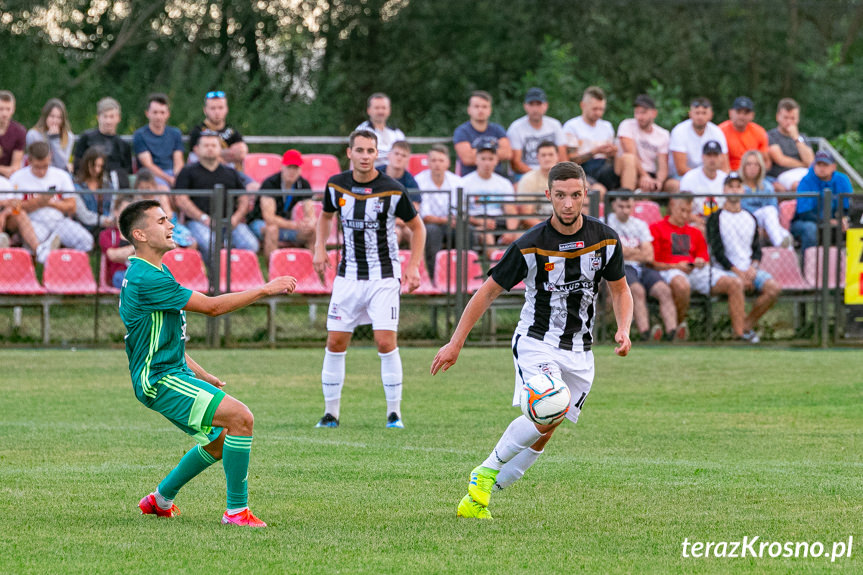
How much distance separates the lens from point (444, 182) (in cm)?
1647

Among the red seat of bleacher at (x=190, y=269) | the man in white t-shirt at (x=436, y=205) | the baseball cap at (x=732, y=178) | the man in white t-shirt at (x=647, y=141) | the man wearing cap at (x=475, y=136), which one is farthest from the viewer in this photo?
the man in white t-shirt at (x=647, y=141)

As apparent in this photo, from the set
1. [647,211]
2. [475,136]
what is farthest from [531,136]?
[647,211]

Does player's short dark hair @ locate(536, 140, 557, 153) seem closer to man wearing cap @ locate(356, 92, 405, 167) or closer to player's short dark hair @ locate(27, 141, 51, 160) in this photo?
man wearing cap @ locate(356, 92, 405, 167)

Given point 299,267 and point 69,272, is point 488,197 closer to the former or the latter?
point 299,267

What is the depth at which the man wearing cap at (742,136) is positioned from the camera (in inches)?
721

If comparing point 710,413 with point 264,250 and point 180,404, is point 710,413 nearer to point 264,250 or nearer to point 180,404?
point 180,404

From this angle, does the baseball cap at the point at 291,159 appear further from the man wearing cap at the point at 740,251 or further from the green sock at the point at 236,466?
the green sock at the point at 236,466

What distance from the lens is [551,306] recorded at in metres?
6.57

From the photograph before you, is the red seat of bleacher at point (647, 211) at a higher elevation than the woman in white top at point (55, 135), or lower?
lower

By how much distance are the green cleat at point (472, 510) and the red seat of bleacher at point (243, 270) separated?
9.69 meters

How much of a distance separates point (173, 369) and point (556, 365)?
188 cm

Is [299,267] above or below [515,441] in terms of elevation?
above

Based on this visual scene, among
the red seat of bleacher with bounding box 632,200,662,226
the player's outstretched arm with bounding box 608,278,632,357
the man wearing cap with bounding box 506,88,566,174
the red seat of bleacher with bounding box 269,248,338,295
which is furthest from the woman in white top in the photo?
the player's outstretched arm with bounding box 608,278,632,357

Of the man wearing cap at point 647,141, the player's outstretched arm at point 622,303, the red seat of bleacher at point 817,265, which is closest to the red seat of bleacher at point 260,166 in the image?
the man wearing cap at point 647,141
